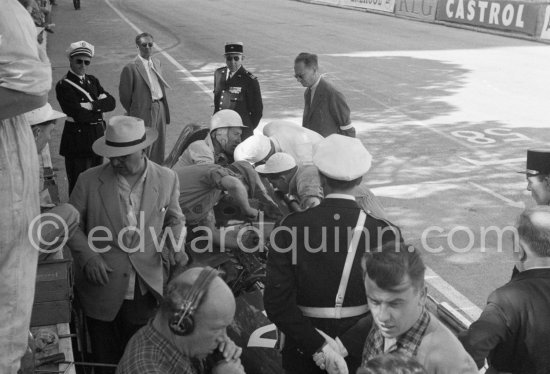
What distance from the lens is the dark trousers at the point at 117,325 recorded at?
5168mm

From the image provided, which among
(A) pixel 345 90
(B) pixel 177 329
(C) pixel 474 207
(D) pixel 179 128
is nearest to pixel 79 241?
(B) pixel 177 329

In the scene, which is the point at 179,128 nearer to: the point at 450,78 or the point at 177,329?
the point at 450,78

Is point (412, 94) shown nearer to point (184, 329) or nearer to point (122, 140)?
point (122, 140)

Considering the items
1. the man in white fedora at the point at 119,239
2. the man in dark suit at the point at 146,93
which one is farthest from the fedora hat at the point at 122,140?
the man in dark suit at the point at 146,93

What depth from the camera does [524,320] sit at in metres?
3.83

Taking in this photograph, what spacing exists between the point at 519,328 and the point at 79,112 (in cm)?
620

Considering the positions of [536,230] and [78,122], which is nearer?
[536,230]

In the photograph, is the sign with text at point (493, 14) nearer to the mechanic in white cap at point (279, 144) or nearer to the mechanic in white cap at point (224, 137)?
the mechanic in white cap at point (279, 144)

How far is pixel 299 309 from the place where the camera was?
4.04m

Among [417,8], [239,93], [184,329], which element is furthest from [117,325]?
[417,8]

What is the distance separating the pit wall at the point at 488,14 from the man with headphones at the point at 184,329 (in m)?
25.4

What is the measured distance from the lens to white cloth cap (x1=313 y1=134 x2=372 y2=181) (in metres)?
4.05

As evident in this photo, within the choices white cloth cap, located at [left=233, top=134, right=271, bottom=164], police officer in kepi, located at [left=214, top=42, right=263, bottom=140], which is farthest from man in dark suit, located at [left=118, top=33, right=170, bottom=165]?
white cloth cap, located at [left=233, top=134, right=271, bottom=164]

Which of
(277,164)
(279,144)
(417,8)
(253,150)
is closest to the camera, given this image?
(277,164)
